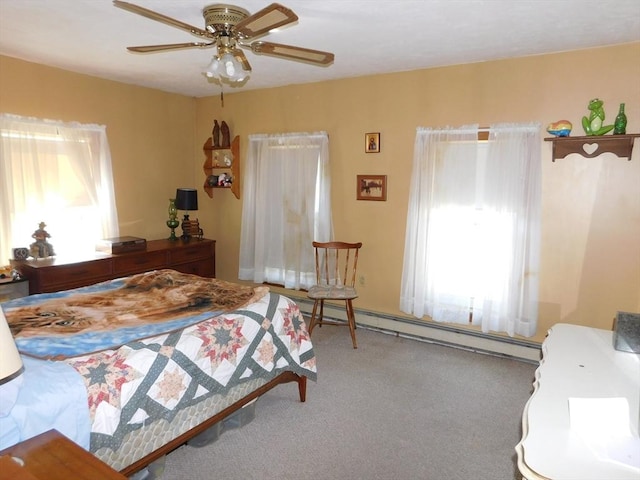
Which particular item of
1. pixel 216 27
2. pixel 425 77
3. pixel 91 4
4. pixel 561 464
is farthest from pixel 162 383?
pixel 425 77

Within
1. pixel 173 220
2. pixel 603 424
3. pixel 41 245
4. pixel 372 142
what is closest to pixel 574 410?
pixel 603 424

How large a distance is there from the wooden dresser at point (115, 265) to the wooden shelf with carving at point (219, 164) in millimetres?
716

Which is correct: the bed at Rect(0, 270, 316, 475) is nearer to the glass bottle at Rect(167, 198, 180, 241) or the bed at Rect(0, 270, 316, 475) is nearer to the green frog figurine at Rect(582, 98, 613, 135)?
the glass bottle at Rect(167, 198, 180, 241)

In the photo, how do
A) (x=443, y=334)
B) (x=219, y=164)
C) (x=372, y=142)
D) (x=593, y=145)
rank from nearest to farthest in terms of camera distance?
(x=593, y=145), (x=443, y=334), (x=372, y=142), (x=219, y=164)

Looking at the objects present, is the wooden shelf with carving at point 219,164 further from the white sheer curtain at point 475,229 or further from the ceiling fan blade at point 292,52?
the ceiling fan blade at point 292,52

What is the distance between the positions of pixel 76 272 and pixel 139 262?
0.61m

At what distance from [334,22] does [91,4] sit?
4.75 ft

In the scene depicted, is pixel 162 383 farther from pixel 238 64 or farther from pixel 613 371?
Result: pixel 613 371

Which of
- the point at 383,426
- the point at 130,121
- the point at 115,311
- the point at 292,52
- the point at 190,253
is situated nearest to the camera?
the point at 292,52

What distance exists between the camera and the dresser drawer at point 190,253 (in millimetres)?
4539

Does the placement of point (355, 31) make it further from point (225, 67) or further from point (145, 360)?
point (145, 360)

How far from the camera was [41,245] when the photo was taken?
3707 millimetres

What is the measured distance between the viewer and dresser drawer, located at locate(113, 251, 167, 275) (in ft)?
13.1

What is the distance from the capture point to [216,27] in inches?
85.8
